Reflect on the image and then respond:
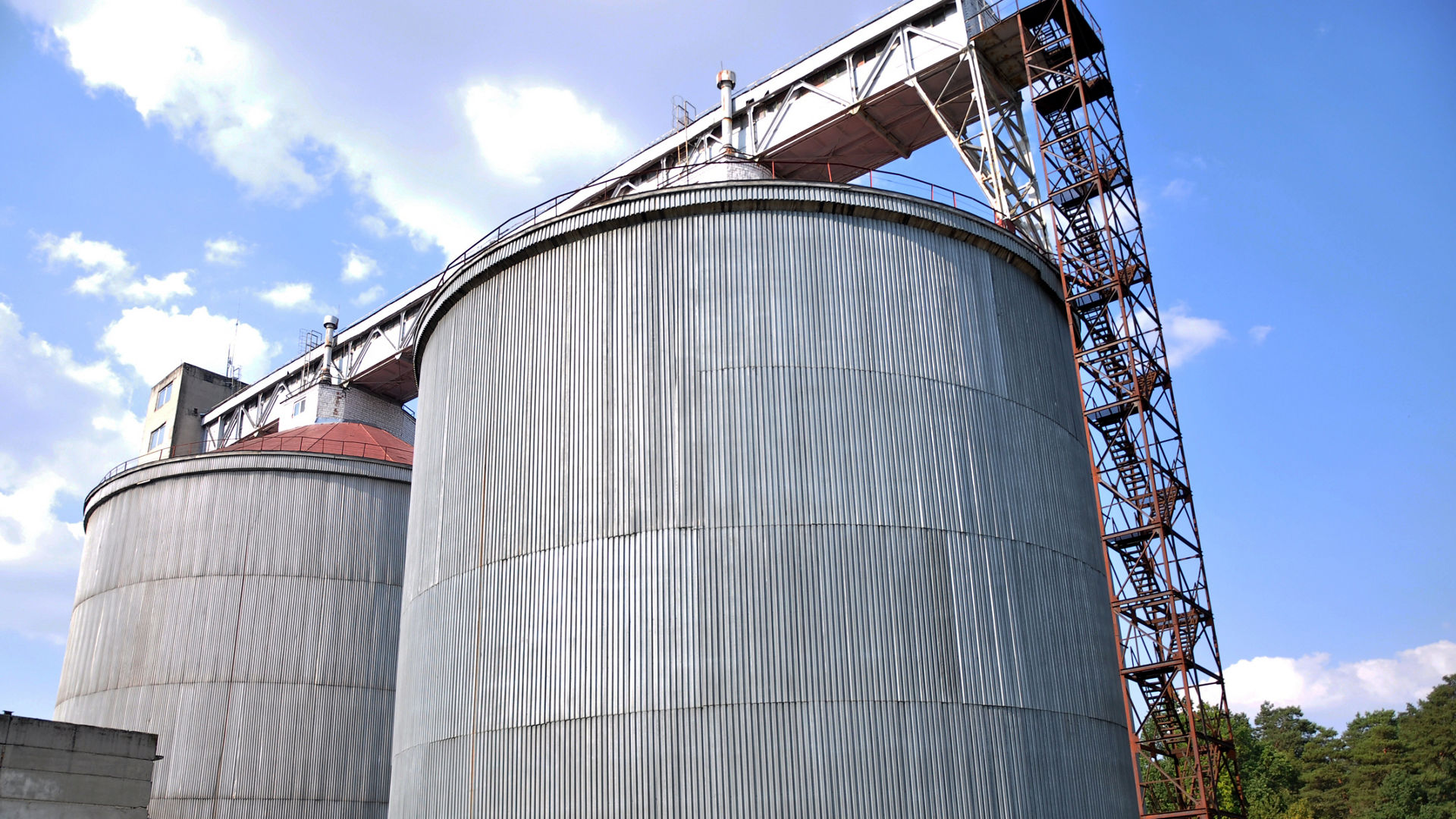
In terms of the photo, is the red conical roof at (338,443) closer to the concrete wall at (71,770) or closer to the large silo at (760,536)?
the concrete wall at (71,770)

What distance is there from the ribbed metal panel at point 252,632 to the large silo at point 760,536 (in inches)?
437

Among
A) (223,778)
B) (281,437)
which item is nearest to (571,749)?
(223,778)

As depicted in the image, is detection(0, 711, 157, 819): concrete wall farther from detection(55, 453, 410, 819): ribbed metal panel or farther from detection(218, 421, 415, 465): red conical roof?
A: detection(218, 421, 415, 465): red conical roof

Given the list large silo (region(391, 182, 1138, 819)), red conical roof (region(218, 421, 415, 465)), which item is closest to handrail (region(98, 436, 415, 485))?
red conical roof (region(218, 421, 415, 465))

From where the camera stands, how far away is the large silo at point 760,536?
61.6ft

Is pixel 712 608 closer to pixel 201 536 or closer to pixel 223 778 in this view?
pixel 223 778

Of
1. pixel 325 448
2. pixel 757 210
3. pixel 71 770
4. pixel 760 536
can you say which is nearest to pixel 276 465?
pixel 325 448

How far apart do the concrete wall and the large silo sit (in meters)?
5.17

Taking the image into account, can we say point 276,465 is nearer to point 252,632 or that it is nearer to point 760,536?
point 252,632

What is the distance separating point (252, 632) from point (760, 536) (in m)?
21.5

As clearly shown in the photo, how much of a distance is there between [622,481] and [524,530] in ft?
7.50

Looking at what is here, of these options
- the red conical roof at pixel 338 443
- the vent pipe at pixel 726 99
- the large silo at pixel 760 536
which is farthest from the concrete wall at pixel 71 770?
the vent pipe at pixel 726 99

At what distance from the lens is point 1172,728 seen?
26094mm

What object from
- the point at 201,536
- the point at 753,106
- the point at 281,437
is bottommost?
the point at 201,536
